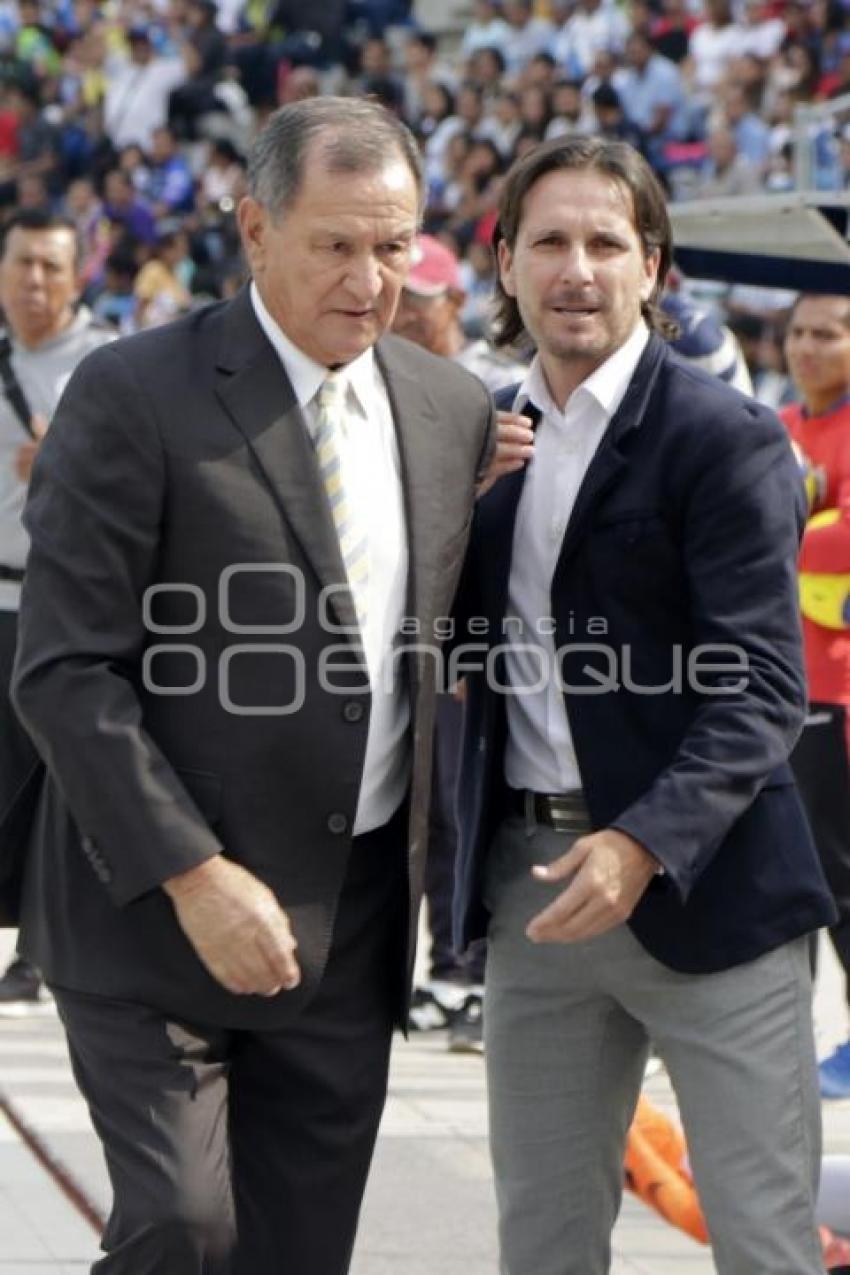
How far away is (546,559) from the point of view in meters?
3.27

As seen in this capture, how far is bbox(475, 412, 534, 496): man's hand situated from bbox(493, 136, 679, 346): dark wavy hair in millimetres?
242

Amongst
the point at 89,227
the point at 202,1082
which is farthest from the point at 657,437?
the point at 89,227

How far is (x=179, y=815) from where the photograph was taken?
115 inches

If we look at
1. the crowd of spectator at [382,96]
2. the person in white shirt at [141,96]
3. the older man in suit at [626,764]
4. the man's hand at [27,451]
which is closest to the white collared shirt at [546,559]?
the older man in suit at [626,764]

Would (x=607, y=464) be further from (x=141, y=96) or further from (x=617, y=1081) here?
(x=141, y=96)

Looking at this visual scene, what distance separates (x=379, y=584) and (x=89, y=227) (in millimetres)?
18101

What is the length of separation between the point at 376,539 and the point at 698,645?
438 mm

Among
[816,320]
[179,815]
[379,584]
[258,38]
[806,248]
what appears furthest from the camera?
[258,38]

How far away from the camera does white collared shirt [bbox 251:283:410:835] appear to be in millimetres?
3133

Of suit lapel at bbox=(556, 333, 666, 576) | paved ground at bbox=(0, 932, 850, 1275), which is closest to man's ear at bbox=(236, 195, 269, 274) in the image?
suit lapel at bbox=(556, 333, 666, 576)

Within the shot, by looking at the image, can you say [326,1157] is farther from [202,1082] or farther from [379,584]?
[379,584]

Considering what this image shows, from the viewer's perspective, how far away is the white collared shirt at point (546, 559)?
325cm

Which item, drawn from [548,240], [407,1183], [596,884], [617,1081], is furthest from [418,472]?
[407,1183]

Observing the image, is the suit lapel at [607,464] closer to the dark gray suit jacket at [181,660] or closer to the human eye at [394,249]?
the dark gray suit jacket at [181,660]
